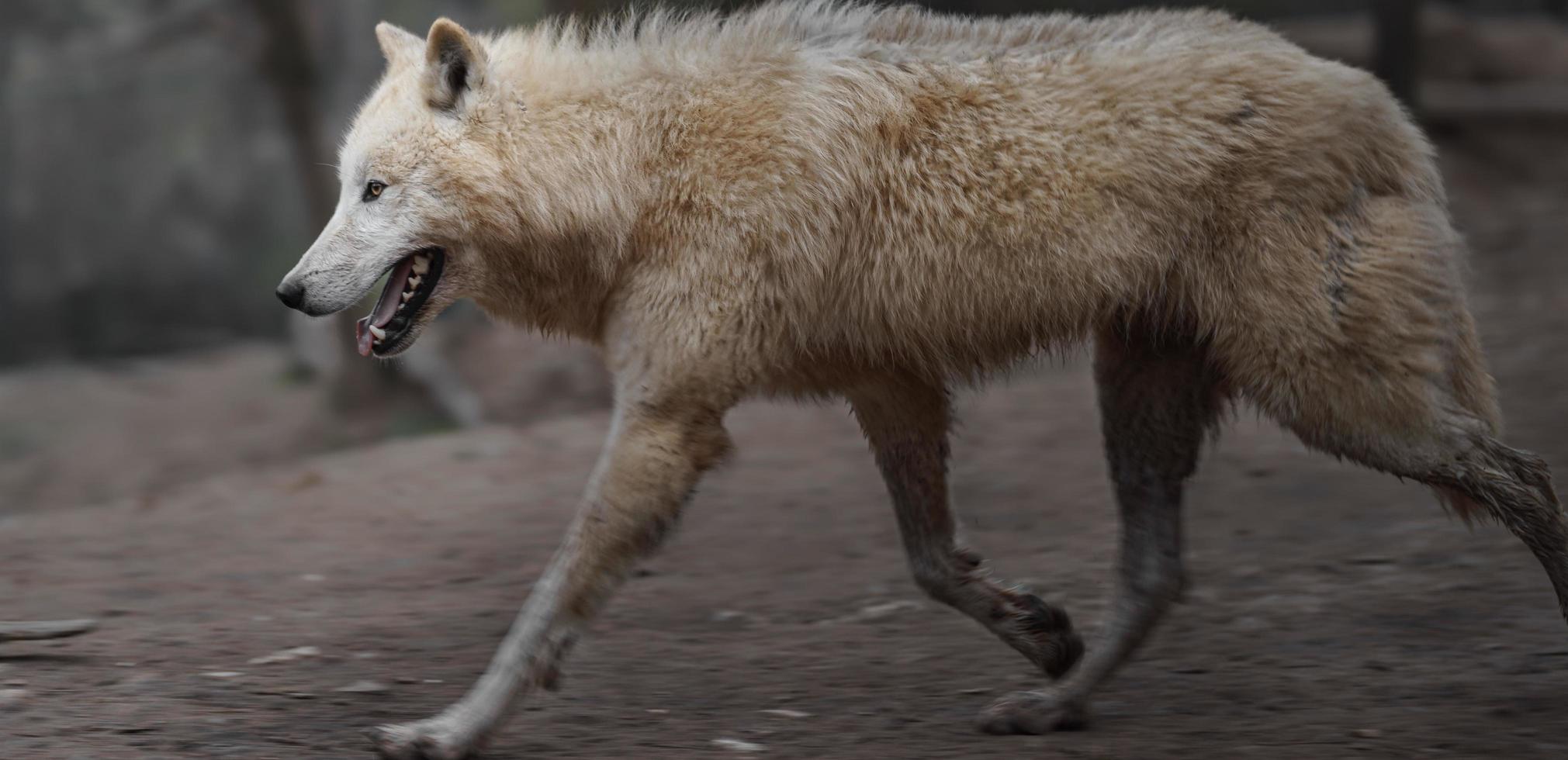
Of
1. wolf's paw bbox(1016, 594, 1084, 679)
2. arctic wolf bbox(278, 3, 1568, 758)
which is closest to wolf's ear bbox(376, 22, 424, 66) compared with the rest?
arctic wolf bbox(278, 3, 1568, 758)

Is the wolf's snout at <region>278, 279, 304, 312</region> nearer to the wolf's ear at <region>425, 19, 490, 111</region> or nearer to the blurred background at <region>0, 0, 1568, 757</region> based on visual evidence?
the wolf's ear at <region>425, 19, 490, 111</region>

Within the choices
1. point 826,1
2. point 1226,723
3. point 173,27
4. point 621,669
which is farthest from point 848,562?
point 173,27

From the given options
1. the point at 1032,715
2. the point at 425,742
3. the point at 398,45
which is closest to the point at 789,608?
the point at 1032,715

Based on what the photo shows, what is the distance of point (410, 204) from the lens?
3674 mm

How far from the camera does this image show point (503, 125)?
3775 mm

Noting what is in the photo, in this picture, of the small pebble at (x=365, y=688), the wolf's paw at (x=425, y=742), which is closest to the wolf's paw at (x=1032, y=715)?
the wolf's paw at (x=425, y=742)

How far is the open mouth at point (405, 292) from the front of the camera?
376cm

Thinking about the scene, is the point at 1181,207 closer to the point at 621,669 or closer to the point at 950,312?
the point at 950,312

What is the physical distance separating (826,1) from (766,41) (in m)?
0.27

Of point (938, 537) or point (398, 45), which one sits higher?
point (398, 45)

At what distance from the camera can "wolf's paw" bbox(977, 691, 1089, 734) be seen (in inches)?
157

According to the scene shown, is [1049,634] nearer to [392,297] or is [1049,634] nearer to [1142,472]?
[1142,472]

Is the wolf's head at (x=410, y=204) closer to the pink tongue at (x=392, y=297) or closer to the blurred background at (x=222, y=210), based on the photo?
the pink tongue at (x=392, y=297)

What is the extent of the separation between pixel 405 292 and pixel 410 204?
0.23 m
